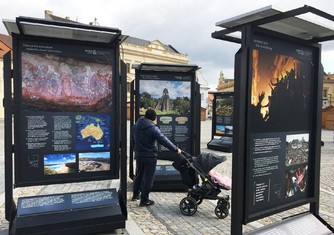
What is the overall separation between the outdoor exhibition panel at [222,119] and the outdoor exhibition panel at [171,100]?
6990 millimetres

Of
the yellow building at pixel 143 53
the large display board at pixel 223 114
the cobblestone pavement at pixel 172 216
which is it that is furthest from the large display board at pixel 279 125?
the yellow building at pixel 143 53

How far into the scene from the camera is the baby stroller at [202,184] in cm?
580

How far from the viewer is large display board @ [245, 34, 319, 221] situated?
361 centimetres

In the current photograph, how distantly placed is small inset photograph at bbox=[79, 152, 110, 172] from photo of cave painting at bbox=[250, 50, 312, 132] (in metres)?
2.58

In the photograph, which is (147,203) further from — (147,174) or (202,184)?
(202,184)

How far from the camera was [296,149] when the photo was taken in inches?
168

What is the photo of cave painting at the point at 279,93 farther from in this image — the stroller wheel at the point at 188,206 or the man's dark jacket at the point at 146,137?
the man's dark jacket at the point at 146,137

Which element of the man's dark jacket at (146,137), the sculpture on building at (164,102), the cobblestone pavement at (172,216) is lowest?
the cobblestone pavement at (172,216)

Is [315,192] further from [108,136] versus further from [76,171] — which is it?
[76,171]

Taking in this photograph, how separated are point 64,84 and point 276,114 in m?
3.03

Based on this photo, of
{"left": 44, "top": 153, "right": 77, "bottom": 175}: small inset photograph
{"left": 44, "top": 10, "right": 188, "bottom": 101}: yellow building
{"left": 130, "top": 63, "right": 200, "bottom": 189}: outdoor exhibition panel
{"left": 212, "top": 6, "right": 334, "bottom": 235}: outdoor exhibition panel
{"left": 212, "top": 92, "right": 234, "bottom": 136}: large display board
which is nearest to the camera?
{"left": 212, "top": 6, "right": 334, "bottom": 235}: outdoor exhibition panel

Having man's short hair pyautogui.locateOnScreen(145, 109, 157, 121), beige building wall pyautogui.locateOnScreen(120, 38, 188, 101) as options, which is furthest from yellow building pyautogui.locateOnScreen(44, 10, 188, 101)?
man's short hair pyautogui.locateOnScreen(145, 109, 157, 121)

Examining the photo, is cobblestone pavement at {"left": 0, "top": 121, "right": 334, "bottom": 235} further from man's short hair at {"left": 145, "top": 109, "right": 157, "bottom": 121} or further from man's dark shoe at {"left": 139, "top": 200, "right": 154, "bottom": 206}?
man's short hair at {"left": 145, "top": 109, "right": 157, "bottom": 121}

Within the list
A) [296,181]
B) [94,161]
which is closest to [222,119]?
[94,161]
